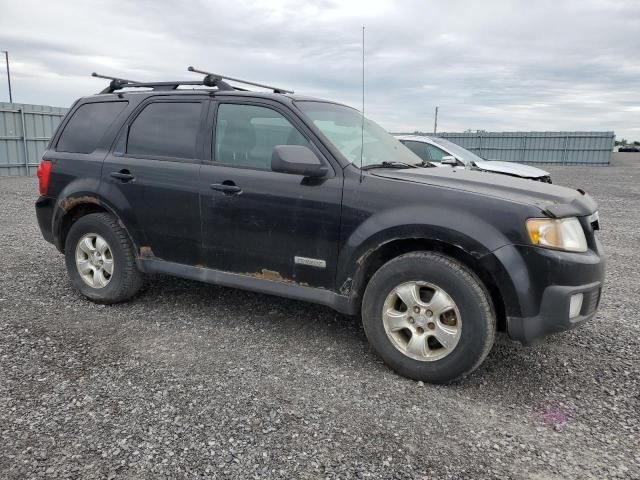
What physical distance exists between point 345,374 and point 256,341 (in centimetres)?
82

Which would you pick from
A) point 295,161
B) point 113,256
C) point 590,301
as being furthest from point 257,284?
point 590,301

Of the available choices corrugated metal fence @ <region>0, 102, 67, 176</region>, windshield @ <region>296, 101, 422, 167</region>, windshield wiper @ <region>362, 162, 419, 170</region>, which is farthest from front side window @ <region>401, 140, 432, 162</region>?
corrugated metal fence @ <region>0, 102, 67, 176</region>

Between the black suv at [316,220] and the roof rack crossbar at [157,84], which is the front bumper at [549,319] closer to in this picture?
the black suv at [316,220]

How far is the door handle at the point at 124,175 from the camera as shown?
4203 millimetres

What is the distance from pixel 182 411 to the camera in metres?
2.86

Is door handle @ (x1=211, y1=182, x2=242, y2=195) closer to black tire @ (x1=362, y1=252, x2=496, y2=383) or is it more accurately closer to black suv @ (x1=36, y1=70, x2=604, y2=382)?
black suv @ (x1=36, y1=70, x2=604, y2=382)

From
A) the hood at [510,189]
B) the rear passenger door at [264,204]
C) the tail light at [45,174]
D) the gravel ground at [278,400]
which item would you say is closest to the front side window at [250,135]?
the rear passenger door at [264,204]

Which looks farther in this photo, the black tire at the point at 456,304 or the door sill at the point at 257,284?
the door sill at the point at 257,284

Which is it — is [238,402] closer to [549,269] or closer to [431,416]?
[431,416]

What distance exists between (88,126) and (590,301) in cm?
432

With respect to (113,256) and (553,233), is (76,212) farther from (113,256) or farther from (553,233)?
(553,233)

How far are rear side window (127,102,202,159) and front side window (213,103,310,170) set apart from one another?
0.24 meters

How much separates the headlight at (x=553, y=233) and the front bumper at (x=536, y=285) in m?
0.04

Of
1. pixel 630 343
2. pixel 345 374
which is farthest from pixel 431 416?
pixel 630 343
